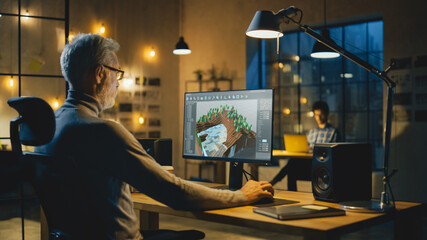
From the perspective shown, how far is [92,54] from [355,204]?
119 centimetres

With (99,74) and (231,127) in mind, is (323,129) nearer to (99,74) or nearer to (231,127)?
(231,127)

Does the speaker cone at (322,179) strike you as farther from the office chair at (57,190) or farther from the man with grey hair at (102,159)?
the office chair at (57,190)

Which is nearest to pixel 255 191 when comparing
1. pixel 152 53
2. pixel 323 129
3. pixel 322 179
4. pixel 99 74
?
pixel 322 179

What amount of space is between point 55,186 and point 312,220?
0.85 meters

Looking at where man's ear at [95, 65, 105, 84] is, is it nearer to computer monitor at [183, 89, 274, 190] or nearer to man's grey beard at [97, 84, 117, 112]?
man's grey beard at [97, 84, 117, 112]

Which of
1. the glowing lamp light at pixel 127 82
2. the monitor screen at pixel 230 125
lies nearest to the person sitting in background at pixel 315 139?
the glowing lamp light at pixel 127 82

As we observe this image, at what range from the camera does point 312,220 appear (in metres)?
1.57

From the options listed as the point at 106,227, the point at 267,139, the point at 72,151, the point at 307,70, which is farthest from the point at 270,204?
the point at 307,70

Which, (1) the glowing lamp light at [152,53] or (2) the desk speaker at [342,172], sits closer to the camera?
(2) the desk speaker at [342,172]

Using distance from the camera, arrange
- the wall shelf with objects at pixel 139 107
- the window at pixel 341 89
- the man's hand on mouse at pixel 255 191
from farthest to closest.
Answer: the window at pixel 341 89
the wall shelf with objects at pixel 139 107
the man's hand on mouse at pixel 255 191

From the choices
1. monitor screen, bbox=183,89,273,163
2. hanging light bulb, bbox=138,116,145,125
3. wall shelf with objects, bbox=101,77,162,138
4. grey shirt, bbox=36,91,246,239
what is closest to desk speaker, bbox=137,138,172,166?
monitor screen, bbox=183,89,273,163

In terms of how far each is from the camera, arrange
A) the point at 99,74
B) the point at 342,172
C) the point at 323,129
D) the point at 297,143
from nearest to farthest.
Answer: the point at 99,74, the point at 342,172, the point at 297,143, the point at 323,129

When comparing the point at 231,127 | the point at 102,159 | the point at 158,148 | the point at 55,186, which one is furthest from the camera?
the point at 158,148

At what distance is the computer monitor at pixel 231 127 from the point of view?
2.13 m
